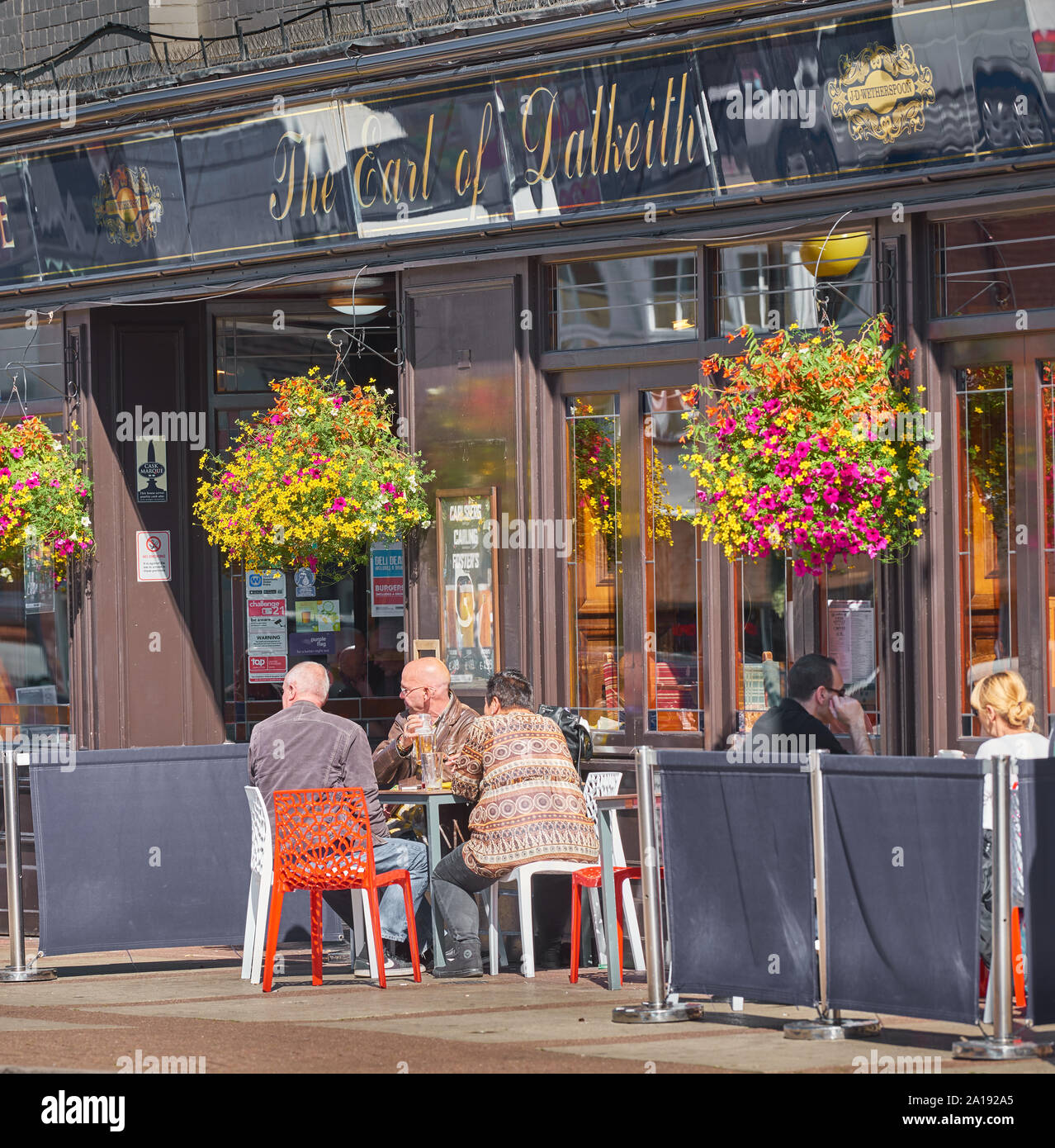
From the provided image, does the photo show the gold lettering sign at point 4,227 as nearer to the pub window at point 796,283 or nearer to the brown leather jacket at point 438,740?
the brown leather jacket at point 438,740

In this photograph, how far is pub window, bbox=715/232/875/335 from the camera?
397 inches

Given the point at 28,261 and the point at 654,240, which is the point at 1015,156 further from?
the point at 28,261

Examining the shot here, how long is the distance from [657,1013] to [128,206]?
7233 millimetres

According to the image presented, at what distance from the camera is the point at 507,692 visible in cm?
981

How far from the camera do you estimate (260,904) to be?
9.48m

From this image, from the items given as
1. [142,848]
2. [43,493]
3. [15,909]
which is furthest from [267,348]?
[15,909]

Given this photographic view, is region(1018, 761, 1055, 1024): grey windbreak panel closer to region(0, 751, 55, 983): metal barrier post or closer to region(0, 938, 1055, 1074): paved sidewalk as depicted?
region(0, 938, 1055, 1074): paved sidewalk

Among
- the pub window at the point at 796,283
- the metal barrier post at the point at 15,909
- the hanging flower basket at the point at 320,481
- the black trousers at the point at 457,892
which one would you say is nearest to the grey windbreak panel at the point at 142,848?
the metal barrier post at the point at 15,909

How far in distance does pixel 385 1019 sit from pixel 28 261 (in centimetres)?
715

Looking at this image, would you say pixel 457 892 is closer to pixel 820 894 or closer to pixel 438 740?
pixel 438 740

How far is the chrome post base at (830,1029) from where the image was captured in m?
7.38

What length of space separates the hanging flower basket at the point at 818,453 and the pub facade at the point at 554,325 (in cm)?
44

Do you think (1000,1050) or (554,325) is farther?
(554,325)

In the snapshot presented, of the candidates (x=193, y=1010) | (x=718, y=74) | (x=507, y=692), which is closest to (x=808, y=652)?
(x=507, y=692)
